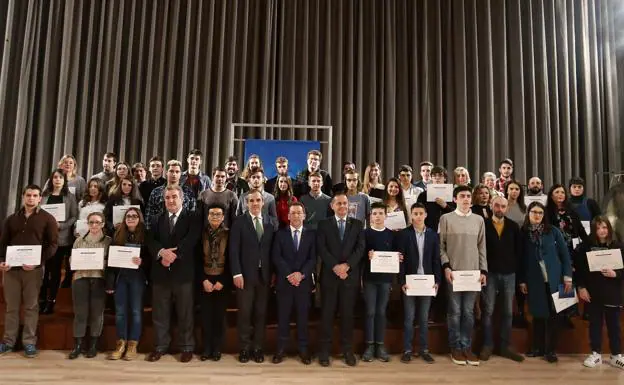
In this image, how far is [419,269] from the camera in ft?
14.7

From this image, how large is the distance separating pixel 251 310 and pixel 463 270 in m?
2.02

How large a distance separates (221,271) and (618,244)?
3.79 m

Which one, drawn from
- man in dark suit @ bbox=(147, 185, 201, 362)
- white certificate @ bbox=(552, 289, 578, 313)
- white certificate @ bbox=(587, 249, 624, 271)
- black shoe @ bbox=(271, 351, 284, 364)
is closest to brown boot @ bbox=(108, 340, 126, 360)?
man in dark suit @ bbox=(147, 185, 201, 362)

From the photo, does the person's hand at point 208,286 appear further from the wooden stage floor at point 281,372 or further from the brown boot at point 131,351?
the brown boot at point 131,351

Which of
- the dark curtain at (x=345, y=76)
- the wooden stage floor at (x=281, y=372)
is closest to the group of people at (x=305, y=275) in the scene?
the wooden stage floor at (x=281, y=372)

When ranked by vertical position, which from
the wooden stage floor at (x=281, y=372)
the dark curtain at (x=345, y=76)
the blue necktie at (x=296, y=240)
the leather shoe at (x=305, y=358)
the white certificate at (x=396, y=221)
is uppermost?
the dark curtain at (x=345, y=76)

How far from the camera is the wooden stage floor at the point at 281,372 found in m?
3.89

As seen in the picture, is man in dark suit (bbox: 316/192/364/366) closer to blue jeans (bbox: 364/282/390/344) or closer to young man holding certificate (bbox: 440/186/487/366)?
blue jeans (bbox: 364/282/390/344)

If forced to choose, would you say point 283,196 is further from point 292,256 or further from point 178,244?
point 178,244

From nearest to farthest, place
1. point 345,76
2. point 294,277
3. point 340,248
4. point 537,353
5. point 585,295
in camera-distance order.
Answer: point 294,277 < point 340,248 < point 585,295 < point 537,353 < point 345,76

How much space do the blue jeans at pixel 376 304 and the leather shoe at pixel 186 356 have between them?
5.47 ft

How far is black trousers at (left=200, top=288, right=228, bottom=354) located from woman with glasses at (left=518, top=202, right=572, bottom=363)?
2.95 metres

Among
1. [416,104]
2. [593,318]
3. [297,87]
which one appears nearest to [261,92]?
[297,87]

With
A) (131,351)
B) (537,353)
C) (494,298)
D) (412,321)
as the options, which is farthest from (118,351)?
(537,353)
